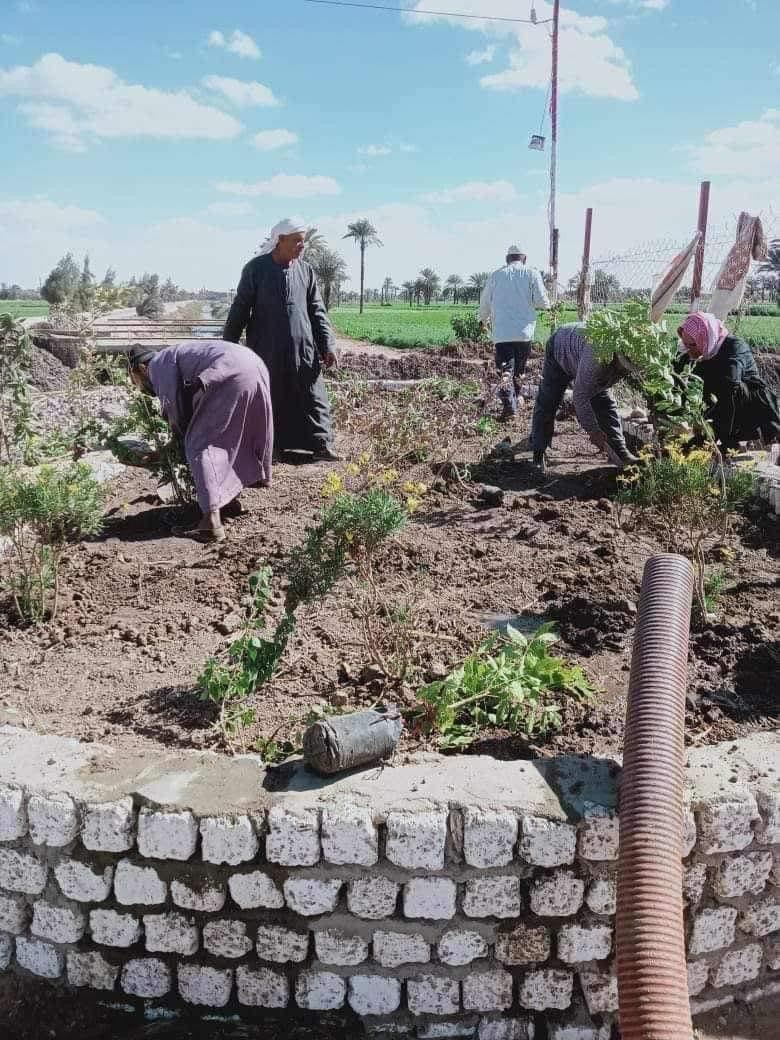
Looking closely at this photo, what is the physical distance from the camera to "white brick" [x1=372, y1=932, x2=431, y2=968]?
2285 mm

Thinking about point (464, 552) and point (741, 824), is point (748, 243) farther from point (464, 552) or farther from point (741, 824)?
point (741, 824)

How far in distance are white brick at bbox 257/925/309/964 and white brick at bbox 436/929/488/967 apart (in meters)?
0.34

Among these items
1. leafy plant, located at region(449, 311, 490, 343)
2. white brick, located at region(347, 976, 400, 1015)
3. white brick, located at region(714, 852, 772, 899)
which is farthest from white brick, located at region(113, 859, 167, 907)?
leafy plant, located at region(449, 311, 490, 343)

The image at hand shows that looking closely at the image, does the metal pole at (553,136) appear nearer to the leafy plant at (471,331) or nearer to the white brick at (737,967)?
the leafy plant at (471,331)

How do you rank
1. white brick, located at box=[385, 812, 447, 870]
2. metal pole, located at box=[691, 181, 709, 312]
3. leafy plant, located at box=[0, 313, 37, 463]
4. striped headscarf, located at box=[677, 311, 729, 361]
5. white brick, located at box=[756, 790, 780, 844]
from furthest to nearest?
metal pole, located at box=[691, 181, 709, 312]
striped headscarf, located at box=[677, 311, 729, 361]
leafy plant, located at box=[0, 313, 37, 463]
white brick, located at box=[756, 790, 780, 844]
white brick, located at box=[385, 812, 447, 870]

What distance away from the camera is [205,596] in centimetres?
394

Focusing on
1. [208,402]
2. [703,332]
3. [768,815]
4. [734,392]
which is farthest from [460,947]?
[734,392]

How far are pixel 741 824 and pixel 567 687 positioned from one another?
81cm

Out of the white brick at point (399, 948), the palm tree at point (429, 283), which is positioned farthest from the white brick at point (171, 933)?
the palm tree at point (429, 283)

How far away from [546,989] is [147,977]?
3.40 ft

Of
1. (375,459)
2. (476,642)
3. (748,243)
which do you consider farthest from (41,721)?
(748,243)

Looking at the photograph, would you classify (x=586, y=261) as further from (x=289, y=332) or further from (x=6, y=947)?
(x=6, y=947)

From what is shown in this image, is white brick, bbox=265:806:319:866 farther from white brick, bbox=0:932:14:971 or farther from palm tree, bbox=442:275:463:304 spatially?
palm tree, bbox=442:275:463:304

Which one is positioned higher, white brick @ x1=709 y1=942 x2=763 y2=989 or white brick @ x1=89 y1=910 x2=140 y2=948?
white brick @ x1=89 y1=910 x2=140 y2=948
